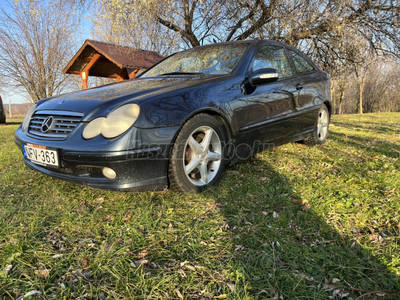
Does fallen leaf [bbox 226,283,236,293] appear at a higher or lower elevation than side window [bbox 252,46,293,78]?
lower

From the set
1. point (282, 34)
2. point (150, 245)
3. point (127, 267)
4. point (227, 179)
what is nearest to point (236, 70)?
point (227, 179)

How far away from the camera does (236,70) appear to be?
287 centimetres

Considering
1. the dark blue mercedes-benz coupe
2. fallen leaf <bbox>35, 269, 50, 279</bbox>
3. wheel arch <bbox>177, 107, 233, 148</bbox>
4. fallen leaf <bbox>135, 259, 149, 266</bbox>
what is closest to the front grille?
the dark blue mercedes-benz coupe

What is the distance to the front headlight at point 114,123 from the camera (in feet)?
6.53

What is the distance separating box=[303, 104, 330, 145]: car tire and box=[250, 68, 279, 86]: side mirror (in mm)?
1664

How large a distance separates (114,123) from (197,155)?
791 millimetres

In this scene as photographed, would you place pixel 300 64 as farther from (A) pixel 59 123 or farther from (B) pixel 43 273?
(B) pixel 43 273

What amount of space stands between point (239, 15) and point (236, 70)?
22.8 feet

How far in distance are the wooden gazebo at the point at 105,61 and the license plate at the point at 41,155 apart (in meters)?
7.59

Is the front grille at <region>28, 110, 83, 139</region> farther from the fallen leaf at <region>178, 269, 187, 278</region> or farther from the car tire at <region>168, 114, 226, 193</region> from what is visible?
the fallen leaf at <region>178, 269, 187, 278</region>

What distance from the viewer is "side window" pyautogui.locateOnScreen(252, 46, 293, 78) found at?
10.3ft

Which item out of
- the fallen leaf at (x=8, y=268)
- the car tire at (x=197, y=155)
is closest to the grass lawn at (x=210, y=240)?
the fallen leaf at (x=8, y=268)

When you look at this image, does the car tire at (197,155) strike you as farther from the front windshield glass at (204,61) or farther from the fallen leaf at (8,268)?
the fallen leaf at (8,268)

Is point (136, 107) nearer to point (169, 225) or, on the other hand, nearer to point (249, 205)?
point (169, 225)
